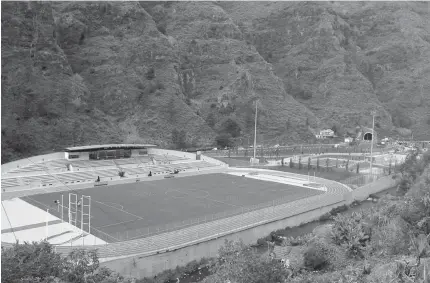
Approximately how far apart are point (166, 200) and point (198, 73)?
2707 inches

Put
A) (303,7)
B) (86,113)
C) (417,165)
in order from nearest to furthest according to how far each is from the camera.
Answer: (417,165) → (86,113) → (303,7)

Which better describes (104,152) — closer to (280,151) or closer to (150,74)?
(150,74)

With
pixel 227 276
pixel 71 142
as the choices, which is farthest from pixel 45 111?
pixel 227 276

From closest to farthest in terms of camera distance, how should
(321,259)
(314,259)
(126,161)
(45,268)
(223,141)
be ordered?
(45,268) → (314,259) → (321,259) → (126,161) → (223,141)

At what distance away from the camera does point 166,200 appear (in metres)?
44.1

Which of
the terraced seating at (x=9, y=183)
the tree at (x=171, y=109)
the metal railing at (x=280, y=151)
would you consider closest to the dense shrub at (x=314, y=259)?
the terraced seating at (x=9, y=183)

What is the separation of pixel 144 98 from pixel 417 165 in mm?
55512

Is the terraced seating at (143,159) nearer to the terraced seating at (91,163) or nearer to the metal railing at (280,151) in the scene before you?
the terraced seating at (91,163)

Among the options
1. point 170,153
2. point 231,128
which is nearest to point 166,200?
point 170,153

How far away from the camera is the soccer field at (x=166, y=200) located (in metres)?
35.0

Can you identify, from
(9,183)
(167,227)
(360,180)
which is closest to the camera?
(167,227)

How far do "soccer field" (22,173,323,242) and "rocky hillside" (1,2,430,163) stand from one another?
24.3 m

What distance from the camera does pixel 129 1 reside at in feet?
349

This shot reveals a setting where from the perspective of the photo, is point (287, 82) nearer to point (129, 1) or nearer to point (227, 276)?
point (129, 1)
